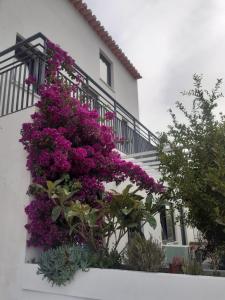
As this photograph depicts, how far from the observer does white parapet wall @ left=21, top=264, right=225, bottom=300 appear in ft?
10.0

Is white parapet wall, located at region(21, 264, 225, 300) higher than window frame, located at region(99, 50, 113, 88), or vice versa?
window frame, located at region(99, 50, 113, 88)

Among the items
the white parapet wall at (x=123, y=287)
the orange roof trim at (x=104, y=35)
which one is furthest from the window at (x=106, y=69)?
the white parapet wall at (x=123, y=287)

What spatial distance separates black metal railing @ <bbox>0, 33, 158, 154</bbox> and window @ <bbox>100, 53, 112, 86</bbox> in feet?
11.8

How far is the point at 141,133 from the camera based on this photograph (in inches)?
397

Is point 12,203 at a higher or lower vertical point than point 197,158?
lower

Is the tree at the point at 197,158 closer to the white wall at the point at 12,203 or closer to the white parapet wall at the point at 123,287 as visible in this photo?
the white parapet wall at the point at 123,287

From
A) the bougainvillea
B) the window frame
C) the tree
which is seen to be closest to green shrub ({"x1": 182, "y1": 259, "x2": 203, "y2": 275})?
the tree

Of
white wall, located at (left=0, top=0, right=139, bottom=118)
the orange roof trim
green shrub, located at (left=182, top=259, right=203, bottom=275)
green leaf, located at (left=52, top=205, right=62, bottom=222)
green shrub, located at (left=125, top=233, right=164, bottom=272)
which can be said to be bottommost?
green shrub, located at (left=182, top=259, right=203, bottom=275)

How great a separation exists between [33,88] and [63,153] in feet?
5.30

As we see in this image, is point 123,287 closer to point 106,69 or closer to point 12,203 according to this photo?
point 12,203

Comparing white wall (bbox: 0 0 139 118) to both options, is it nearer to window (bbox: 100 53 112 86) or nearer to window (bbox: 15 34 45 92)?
window (bbox: 100 53 112 86)

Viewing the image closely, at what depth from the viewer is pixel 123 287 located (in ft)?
11.4

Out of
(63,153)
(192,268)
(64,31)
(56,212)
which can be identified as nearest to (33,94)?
(63,153)

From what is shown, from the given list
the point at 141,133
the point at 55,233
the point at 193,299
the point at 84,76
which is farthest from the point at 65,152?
the point at 141,133
